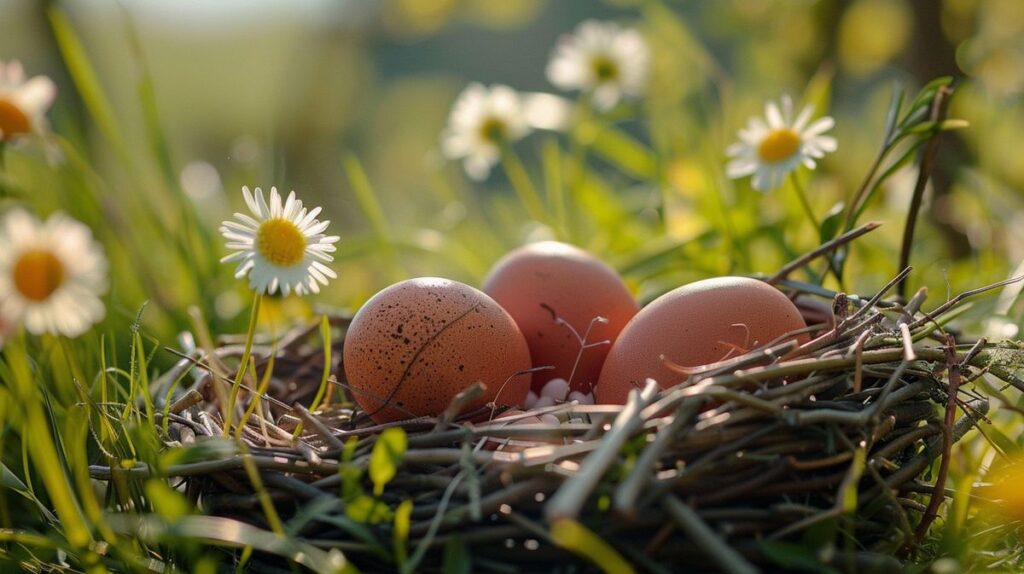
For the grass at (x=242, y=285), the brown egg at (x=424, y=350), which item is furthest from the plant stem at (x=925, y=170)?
the brown egg at (x=424, y=350)

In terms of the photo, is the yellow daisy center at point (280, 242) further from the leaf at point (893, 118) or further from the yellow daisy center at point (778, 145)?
the leaf at point (893, 118)

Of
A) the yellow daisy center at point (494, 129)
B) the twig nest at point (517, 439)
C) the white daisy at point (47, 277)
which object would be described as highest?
the yellow daisy center at point (494, 129)

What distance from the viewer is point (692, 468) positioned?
60 cm

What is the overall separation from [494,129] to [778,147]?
678mm

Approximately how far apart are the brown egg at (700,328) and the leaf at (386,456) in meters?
0.29

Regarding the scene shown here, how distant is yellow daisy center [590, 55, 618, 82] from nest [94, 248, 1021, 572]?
0.99 meters

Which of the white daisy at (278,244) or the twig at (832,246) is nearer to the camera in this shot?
the white daisy at (278,244)

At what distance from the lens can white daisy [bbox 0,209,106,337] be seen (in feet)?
1.95

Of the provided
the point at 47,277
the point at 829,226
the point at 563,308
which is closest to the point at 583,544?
the point at 47,277

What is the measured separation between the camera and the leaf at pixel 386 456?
621 mm

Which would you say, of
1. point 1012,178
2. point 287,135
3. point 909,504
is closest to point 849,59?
point 1012,178

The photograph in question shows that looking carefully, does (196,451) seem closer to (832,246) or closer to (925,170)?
(832,246)

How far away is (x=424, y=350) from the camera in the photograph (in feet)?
2.85

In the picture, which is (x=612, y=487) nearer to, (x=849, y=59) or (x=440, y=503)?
(x=440, y=503)
